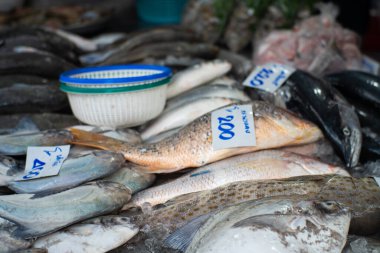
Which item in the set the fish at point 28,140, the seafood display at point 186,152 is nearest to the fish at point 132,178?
the seafood display at point 186,152

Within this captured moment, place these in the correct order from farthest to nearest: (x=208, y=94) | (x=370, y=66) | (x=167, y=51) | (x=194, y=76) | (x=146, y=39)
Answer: (x=146, y=39) → (x=370, y=66) → (x=167, y=51) → (x=194, y=76) → (x=208, y=94)

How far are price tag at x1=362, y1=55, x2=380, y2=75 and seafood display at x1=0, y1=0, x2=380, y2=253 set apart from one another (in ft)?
0.37

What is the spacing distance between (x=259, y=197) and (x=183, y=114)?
100cm

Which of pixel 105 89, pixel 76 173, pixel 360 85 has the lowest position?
pixel 76 173

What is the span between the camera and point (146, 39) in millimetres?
3670

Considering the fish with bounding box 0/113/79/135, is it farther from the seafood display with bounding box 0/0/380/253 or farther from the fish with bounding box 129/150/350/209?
the fish with bounding box 129/150/350/209

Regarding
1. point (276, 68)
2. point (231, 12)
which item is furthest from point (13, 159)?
point (231, 12)

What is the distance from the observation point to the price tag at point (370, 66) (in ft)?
11.4

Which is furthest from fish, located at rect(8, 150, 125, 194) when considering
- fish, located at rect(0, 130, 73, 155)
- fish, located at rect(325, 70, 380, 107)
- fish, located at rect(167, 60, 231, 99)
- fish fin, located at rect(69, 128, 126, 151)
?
fish, located at rect(325, 70, 380, 107)

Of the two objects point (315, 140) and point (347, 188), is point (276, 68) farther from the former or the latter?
point (347, 188)

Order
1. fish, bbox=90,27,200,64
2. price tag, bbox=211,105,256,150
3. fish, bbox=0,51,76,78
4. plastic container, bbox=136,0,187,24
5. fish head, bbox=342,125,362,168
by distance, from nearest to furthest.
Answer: price tag, bbox=211,105,256,150 → fish head, bbox=342,125,362,168 → fish, bbox=0,51,76,78 → fish, bbox=90,27,200,64 → plastic container, bbox=136,0,187,24

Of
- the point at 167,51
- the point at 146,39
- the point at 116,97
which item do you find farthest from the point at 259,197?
the point at 146,39

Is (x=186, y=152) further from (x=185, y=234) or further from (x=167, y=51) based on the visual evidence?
(x=167, y=51)

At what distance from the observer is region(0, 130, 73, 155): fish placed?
2.11 m
